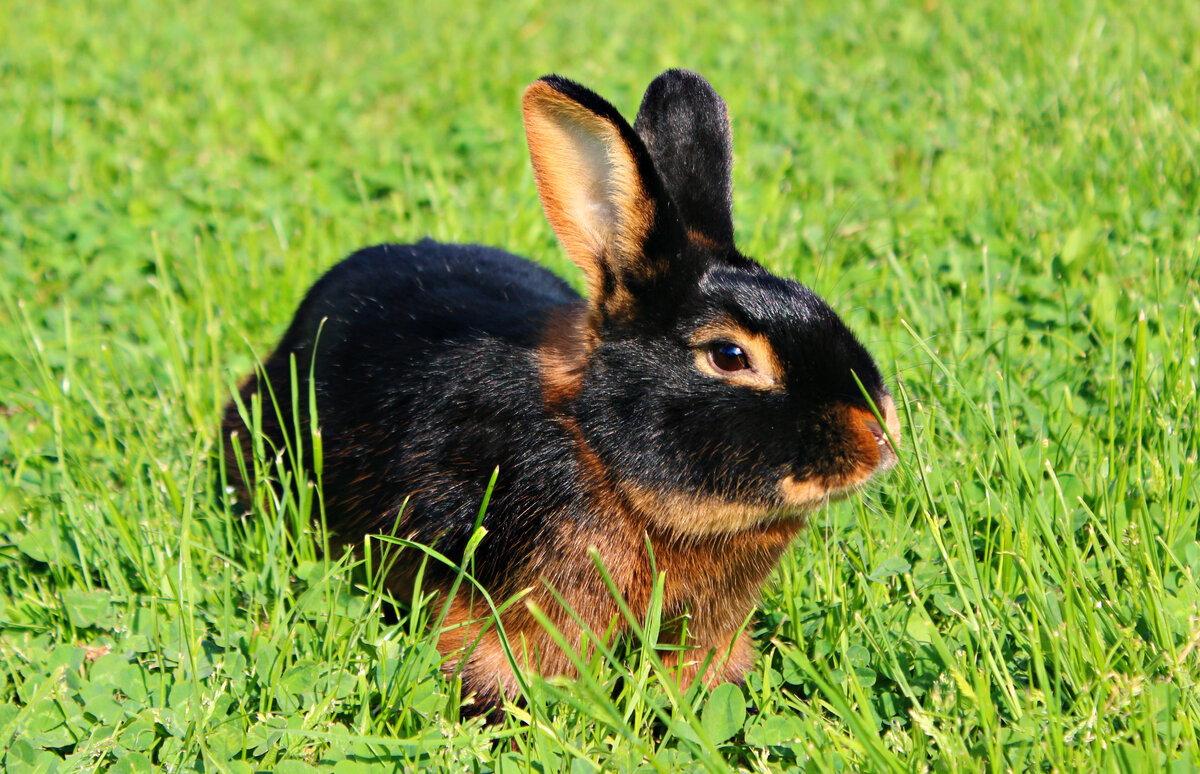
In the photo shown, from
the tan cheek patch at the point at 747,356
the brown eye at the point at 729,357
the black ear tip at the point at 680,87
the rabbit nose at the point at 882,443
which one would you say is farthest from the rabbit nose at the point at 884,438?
the black ear tip at the point at 680,87

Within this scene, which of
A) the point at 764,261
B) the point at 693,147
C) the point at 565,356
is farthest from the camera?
the point at 764,261

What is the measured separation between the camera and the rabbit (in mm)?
2670

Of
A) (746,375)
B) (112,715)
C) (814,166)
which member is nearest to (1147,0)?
(814,166)

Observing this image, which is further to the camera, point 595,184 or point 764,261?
point 764,261

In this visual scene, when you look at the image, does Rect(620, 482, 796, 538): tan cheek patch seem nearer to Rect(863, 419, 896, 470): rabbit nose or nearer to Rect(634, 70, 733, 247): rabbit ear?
Rect(863, 419, 896, 470): rabbit nose

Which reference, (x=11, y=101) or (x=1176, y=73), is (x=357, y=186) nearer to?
(x=11, y=101)

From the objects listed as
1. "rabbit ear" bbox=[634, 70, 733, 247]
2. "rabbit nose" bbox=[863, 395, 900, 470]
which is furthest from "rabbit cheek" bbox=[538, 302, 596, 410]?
"rabbit nose" bbox=[863, 395, 900, 470]

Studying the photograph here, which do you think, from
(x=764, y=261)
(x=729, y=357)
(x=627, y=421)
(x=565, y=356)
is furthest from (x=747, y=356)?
(x=764, y=261)

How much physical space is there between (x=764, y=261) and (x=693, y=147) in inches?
65.7

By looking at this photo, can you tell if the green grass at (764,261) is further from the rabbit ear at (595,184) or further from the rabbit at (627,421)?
the rabbit ear at (595,184)

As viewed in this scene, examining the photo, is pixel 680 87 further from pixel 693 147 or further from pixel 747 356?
pixel 747 356

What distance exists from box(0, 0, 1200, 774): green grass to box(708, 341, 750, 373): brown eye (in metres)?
0.59

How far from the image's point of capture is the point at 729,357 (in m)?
2.76

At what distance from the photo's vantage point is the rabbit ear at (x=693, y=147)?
316cm
